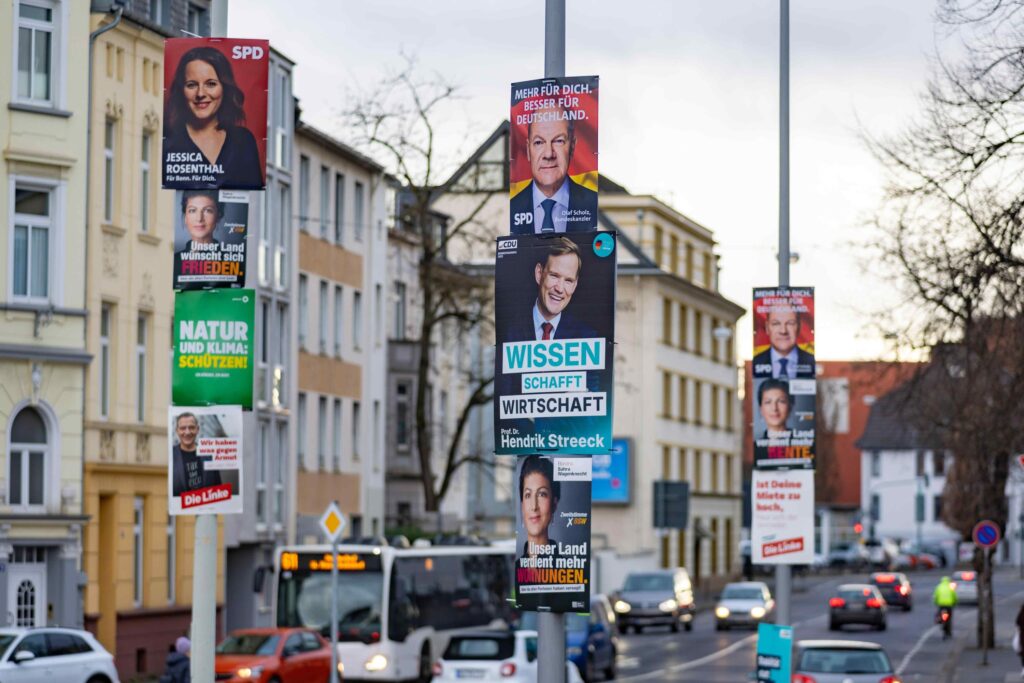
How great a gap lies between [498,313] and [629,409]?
72892 millimetres

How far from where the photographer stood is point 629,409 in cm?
8681

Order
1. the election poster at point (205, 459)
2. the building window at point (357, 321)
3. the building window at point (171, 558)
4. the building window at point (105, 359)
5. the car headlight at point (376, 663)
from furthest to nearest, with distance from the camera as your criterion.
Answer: the building window at point (357, 321) → the building window at point (171, 558) → the building window at point (105, 359) → the car headlight at point (376, 663) → the election poster at point (205, 459)

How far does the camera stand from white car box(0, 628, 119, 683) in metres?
28.0

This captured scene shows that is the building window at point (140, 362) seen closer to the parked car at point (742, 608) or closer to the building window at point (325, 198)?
the building window at point (325, 198)

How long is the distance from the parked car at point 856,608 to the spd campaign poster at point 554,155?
166ft

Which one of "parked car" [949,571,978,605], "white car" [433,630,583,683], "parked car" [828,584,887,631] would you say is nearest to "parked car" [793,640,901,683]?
"white car" [433,630,583,683]

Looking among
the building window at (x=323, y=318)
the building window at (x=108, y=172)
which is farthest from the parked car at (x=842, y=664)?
the building window at (x=323, y=318)

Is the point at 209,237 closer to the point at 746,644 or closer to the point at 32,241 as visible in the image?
the point at 32,241

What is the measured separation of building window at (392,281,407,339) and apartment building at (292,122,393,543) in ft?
8.36

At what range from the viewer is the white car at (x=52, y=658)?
1102 inches

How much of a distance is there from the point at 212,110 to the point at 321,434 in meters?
40.3

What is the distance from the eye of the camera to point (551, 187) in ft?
46.3

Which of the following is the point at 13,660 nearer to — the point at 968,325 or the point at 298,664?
the point at 298,664

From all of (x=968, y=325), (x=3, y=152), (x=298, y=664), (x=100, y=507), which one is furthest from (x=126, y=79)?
(x=968, y=325)
